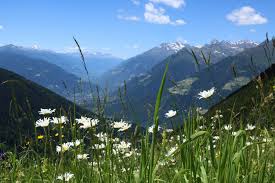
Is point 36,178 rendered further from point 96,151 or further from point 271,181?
point 271,181

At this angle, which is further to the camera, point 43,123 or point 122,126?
point 43,123

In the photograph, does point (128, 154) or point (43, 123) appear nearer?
point (128, 154)

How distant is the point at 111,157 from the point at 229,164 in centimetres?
91

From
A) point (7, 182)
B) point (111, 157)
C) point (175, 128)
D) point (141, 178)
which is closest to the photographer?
point (141, 178)

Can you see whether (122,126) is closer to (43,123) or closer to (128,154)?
(128,154)

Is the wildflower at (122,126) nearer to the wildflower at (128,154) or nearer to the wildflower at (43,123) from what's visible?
the wildflower at (128,154)

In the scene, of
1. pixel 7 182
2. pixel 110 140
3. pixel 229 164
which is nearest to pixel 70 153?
pixel 7 182

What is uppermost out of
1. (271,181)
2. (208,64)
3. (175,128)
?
(208,64)

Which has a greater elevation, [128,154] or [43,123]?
[43,123]

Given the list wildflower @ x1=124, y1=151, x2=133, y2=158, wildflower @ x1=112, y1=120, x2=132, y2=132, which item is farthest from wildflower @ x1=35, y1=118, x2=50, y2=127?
wildflower @ x1=124, y1=151, x2=133, y2=158


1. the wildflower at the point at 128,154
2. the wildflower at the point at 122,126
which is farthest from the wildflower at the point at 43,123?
the wildflower at the point at 128,154

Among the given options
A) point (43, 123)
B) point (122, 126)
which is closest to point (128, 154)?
point (122, 126)

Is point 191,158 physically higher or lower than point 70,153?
higher

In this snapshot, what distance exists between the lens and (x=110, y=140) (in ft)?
10.3
